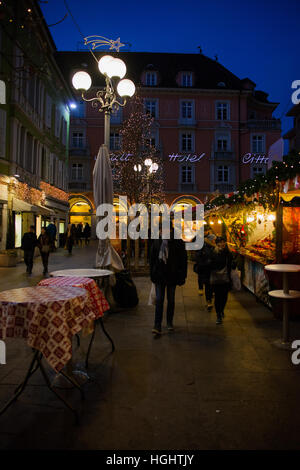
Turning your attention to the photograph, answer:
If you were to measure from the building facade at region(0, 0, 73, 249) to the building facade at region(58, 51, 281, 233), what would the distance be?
8013 millimetres

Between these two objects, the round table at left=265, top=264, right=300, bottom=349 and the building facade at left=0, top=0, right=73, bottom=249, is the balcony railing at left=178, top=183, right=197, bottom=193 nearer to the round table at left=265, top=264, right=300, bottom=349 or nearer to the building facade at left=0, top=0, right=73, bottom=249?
the building facade at left=0, top=0, right=73, bottom=249

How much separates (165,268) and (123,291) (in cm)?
190

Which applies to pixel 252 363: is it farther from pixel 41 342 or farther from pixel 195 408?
pixel 41 342

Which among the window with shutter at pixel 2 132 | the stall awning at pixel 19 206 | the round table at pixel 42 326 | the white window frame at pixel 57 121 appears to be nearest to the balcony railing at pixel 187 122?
the white window frame at pixel 57 121

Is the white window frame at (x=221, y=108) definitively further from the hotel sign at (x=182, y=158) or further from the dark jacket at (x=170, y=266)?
the dark jacket at (x=170, y=266)

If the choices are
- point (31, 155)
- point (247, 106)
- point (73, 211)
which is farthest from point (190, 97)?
point (31, 155)

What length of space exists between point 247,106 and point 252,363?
135 feet

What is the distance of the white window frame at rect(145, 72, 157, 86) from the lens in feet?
125

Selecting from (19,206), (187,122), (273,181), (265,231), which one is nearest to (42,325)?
(273,181)

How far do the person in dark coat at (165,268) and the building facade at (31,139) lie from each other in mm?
8121

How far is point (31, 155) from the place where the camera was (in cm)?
2011

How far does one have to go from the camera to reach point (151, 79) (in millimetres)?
38250

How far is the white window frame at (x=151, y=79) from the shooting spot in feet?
125

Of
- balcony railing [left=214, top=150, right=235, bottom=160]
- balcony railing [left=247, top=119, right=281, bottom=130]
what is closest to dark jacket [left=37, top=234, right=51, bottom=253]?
balcony railing [left=214, top=150, right=235, bottom=160]
